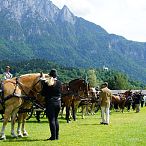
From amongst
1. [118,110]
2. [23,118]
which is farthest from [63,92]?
[118,110]

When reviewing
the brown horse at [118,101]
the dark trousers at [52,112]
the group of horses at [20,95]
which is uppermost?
the brown horse at [118,101]

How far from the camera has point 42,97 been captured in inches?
697

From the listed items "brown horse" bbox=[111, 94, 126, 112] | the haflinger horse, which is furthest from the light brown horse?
the haflinger horse

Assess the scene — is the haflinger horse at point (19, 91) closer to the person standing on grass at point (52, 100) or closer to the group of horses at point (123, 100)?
the person standing on grass at point (52, 100)

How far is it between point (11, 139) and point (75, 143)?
2.73m

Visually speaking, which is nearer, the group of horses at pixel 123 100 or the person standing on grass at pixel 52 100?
the person standing on grass at pixel 52 100

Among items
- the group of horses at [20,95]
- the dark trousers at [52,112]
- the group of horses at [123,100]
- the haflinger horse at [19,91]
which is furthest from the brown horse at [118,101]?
the dark trousers at [52,112]

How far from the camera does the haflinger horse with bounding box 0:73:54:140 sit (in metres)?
16.8

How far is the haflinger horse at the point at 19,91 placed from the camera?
55.1 ft

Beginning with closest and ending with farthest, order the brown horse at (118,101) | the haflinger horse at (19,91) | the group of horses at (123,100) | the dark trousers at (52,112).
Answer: the dark trousers at (52,112), the haflinger horse at (19,91), the brown horse at (118,101), the group of horses at (123,100)

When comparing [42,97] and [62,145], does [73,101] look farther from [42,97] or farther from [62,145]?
[62,145]

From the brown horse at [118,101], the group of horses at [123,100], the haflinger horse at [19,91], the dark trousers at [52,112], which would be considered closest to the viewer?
the dark trousers at [52,112]

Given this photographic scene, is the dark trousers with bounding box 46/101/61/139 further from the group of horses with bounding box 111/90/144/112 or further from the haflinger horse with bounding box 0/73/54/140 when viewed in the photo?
the group of horses with bounding box 111/90/144/112

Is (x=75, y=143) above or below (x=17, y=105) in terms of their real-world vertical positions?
below
